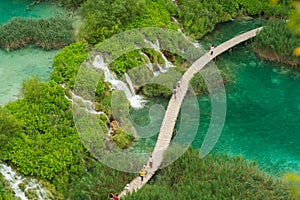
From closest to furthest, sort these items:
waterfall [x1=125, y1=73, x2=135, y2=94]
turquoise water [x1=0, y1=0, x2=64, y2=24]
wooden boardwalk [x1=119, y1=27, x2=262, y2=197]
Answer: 1. wooden boardwalk [x1=119, y1=27, x2=262, y2=197]
2. waterfall [x1=125, y1=73, x2=135, y2=94]
3. turquoise water [x1=0, y1=0, x2=64, y2=24]

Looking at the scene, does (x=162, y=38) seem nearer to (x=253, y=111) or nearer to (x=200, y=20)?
(x=200, y=20)

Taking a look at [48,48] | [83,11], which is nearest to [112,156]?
[48,48]

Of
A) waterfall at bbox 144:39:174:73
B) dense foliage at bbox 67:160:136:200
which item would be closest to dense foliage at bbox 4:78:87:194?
dense foliage at bbox 67:160:136:200

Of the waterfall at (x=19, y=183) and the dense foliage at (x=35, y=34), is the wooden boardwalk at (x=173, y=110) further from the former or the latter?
the dense foliage at (x=35, y=34)

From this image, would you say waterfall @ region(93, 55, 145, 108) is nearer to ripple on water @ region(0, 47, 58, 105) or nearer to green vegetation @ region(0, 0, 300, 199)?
green vegetation @ region(0, 0, 300, 199)

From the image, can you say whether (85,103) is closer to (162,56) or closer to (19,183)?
(19,183)
